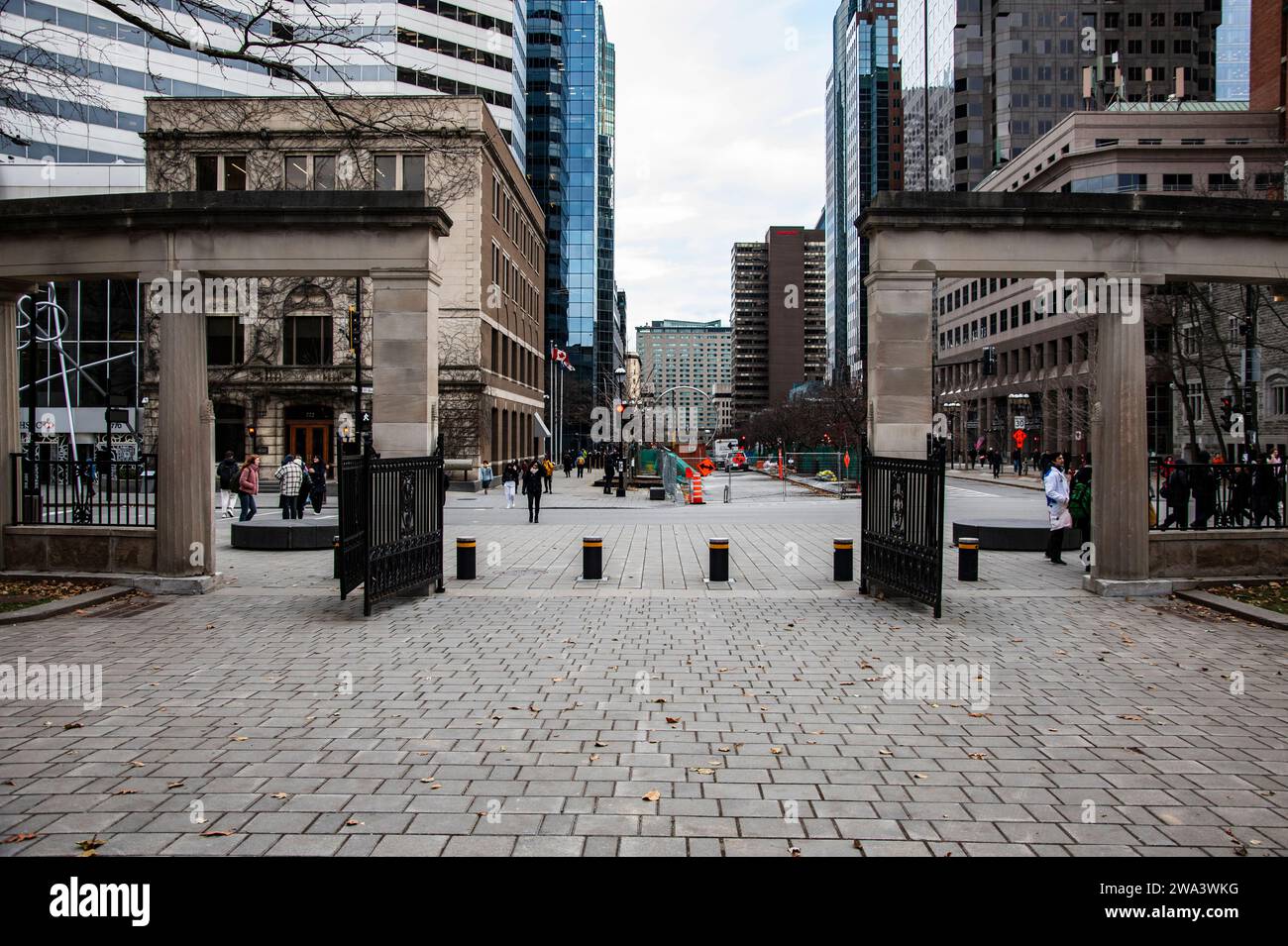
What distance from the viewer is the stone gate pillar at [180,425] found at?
12.1 metres

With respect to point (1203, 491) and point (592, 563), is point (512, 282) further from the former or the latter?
point (1203, 491)

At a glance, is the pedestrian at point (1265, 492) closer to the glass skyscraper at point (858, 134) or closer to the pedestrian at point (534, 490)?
the pedestrian at point (534, 490)

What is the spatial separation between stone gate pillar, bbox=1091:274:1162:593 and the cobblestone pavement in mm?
1184

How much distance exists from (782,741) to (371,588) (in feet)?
20.7

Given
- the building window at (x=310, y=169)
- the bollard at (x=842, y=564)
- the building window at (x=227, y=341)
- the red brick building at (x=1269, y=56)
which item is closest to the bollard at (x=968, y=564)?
the bollard at (x=842, y=564)

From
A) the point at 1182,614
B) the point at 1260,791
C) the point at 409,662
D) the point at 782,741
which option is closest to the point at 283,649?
the point at 409,662

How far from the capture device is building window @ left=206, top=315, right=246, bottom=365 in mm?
45812

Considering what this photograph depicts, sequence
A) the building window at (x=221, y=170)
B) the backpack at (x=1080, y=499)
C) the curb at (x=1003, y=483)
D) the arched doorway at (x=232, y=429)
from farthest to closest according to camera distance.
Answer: the arched doorway at (x=232, y=429), the building window at (x=221, y=170), the curb at (x=1003, y=483), the backpack at (x=1080, y=499)

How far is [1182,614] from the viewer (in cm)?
1073

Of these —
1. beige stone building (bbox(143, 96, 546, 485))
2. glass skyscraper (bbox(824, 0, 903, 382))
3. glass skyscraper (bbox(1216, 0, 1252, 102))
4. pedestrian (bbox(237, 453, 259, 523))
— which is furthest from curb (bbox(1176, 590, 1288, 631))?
glass skyscraper (bbox(824, 0, 903, 382))

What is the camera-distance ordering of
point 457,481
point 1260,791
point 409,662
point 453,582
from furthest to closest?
point 457,481 → point 453,582 → point 409,662 → point 1260,791

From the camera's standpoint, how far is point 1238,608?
10.5 metres

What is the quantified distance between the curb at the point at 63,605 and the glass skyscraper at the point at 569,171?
8363cm
